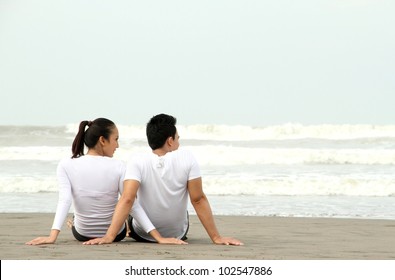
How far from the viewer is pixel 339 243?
606 cm

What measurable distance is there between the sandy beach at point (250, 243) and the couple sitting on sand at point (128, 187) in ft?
0.47

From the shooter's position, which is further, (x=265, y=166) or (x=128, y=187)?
(x=265, y=166)

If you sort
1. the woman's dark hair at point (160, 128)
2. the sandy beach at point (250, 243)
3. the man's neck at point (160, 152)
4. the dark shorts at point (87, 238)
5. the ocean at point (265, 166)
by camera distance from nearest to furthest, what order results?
the sandy beach at point (250, 243), the woman's dark hair at point (160, 128), the man's neck at point (160, 152), the dark shorts at point (87, 238), the ocean at point (265, 166)

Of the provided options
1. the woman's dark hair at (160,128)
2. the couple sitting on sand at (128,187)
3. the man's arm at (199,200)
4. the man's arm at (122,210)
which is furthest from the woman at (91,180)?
the man's arm at (199,200)

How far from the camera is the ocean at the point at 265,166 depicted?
1083 centimetres

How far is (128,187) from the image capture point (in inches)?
205

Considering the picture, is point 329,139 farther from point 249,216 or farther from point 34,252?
point 34,252

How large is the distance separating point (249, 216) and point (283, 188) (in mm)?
4412

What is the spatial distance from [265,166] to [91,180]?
14.4 metres

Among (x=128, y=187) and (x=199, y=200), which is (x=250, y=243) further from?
(x=128, y=187)

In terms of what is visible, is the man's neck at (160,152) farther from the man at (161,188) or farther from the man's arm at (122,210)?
the man's arm at (122,210)

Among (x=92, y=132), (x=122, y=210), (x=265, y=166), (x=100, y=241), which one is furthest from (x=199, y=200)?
(x=265, y=166)

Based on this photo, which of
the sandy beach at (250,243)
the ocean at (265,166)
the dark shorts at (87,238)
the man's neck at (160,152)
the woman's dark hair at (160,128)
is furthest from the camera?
→ the ocean at (265,166)

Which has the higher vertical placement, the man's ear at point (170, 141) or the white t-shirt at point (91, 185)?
the man's ear at point (170, 141)
